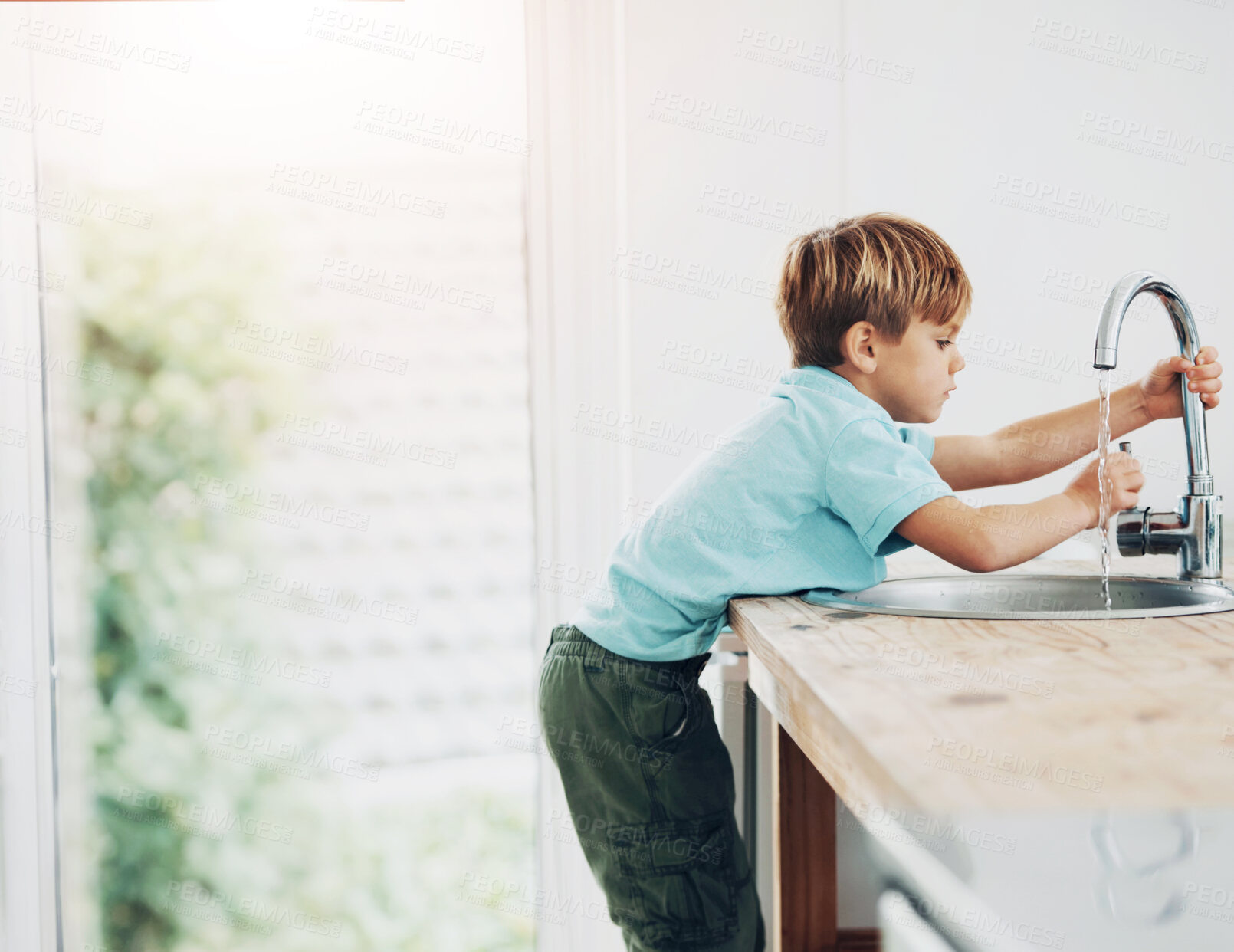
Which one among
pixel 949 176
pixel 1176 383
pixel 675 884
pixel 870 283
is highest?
pixel 949 176

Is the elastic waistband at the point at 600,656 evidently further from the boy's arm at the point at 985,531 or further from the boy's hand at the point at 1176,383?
the boy's hand at the point at 1176,383

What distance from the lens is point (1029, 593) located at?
1.14 meters

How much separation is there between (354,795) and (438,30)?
1.26 metres

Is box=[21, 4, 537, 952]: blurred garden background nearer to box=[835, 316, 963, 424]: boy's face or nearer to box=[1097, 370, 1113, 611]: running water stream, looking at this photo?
box=[835, 316, 963, 424]: boy's face

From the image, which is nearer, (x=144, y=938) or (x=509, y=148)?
(x=509, y=148)

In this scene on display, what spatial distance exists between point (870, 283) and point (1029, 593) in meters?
0.45

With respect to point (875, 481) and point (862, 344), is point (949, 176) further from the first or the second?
point (875, 481)

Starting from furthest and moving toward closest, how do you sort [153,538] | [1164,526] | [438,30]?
[153,538]
[438,30]
[1164,526]

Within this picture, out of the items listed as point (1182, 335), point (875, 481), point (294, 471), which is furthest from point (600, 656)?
point (294, 471)

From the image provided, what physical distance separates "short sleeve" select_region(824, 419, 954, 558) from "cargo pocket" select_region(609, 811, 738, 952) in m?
0.35

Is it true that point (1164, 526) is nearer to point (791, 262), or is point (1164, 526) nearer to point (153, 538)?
point (791, 262)

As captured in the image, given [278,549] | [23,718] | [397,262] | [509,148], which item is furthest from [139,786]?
[509,148]

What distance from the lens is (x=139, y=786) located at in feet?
5.28

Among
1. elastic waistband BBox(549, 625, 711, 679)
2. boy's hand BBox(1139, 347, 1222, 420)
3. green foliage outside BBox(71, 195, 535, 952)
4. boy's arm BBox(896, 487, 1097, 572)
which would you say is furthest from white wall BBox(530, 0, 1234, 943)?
green foliage outside BBox(71, 195, 535, 952)
